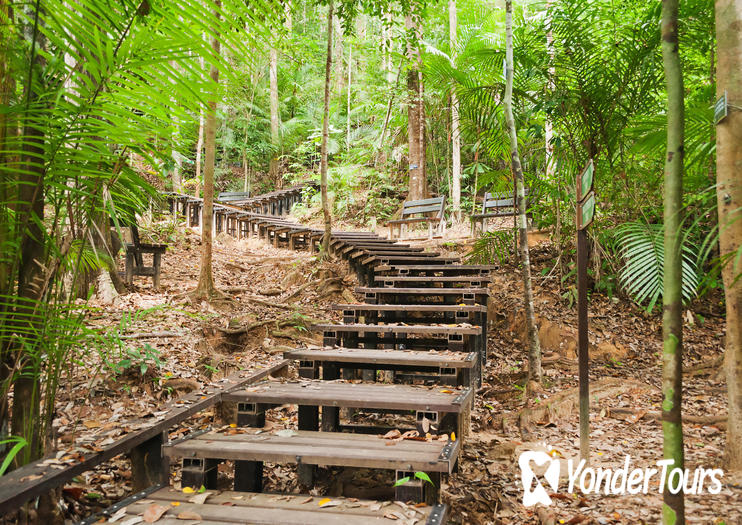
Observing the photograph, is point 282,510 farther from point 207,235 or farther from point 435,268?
point 207,235

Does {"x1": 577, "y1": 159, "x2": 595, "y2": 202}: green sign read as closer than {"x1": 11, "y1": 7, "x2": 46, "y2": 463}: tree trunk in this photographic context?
No

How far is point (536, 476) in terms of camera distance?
2.98 m

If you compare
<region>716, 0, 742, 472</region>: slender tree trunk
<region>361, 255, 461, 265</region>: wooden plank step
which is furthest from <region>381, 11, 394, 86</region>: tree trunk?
<region>716, 0, 742, 472</region>: slender tree trunk

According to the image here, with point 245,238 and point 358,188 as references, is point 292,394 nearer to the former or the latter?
point 245,238

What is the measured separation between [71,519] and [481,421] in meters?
3.00

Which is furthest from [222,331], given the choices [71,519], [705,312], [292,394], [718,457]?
[705,312]

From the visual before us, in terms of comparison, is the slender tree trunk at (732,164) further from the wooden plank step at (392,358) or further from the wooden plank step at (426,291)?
the wooden plank step at (426,291)

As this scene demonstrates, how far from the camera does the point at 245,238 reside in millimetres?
13320

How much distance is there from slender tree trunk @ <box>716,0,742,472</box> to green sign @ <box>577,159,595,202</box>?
62cm

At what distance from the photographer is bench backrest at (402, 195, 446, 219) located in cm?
985

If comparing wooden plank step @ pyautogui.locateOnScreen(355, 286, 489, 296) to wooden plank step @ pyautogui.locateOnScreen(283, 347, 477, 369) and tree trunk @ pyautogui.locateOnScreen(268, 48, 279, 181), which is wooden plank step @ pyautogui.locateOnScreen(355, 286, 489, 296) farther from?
tree trunk @ pyautogui.locateOnScreen(268, 48, 279, 181)

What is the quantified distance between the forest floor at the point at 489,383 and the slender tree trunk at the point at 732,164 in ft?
1.56

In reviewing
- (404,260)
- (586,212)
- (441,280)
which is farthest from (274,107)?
(586,212)

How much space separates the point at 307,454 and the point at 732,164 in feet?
7.87
